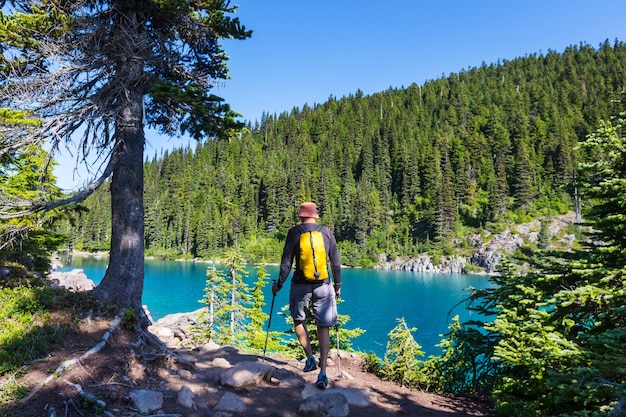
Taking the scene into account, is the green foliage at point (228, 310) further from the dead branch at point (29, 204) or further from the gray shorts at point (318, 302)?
the gray shorts at point (318, 302)

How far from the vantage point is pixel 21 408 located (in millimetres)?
3311

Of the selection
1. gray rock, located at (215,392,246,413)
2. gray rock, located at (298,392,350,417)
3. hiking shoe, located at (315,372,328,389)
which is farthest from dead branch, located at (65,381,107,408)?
hiking shoe, located at (315,372,328,389)

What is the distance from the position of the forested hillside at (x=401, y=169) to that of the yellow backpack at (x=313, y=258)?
70327 mm

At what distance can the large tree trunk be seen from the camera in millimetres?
5629

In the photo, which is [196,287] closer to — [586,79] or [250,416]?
[250,416]

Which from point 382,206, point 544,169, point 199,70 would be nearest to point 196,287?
point 199,70

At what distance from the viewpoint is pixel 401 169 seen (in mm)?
120625

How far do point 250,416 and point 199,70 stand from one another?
632 centimetres

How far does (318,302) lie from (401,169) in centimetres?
12033

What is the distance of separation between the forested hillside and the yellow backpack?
7033cm

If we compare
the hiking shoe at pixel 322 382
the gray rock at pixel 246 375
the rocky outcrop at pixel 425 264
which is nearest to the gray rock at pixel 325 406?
the hiking shoe at pixel 322 382

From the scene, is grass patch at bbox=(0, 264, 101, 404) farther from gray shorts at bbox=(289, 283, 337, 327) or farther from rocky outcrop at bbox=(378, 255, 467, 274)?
rocky outcrop at bbox=(378, 255, 467, 274)

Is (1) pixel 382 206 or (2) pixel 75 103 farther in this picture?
(1) pixel 382 206

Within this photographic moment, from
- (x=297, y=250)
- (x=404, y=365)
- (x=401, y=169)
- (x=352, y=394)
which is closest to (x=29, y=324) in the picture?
(x=297, y=250)
